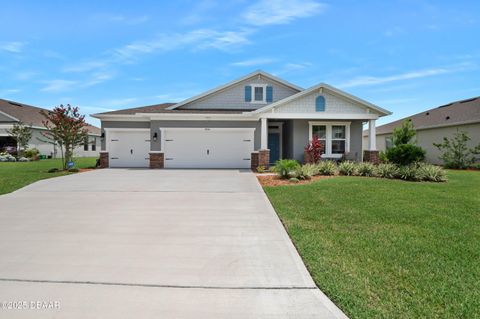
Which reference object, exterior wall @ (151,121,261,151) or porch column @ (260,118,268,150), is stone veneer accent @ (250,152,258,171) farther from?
exterior wall @ (151,121,261,151)

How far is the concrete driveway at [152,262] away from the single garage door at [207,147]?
30.5 ft

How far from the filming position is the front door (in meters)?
19.8

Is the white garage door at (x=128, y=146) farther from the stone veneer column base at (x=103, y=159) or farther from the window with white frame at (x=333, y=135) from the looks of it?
the window with white frame at (x=333, y=135)

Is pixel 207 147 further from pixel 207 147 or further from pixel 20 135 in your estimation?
pixel 20 135

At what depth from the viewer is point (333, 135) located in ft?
58.2

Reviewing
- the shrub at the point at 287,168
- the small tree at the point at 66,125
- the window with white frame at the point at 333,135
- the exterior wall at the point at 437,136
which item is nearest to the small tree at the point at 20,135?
the small tree at the point at 66,125

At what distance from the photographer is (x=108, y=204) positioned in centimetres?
782

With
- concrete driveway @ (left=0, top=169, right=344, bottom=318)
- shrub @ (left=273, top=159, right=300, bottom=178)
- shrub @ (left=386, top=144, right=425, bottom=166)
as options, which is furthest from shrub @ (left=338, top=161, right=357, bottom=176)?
concrete driveway @ (left=0, top=169, right=344, bottom=318)

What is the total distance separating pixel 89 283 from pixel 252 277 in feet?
6.46

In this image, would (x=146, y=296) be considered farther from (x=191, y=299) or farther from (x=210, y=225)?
(x=210, y=225)

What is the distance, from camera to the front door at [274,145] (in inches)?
778

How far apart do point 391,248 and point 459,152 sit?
63.3 feet

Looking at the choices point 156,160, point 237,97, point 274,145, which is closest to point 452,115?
point 274,145

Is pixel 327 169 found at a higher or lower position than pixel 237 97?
lower
